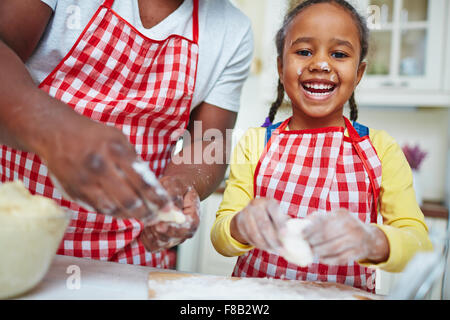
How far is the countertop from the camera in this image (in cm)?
57

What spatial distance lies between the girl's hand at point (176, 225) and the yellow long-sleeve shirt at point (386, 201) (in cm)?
8

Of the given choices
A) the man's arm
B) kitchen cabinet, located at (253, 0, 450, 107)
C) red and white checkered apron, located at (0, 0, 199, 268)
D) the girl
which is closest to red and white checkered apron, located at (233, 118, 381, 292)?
the girl

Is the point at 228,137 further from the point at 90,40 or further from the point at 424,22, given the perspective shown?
the point at 424,22

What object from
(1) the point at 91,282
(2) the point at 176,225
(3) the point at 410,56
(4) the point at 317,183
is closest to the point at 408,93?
(3) the point at 410,56

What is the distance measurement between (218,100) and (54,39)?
371 mm

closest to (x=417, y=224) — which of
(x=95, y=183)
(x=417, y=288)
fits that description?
(x=417, y=288)

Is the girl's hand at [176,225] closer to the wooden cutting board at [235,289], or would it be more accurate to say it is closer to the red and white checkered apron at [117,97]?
the wooden cutting board at [235,289]

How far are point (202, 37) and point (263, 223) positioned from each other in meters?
0.50

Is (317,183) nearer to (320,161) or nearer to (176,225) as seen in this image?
(320,161)

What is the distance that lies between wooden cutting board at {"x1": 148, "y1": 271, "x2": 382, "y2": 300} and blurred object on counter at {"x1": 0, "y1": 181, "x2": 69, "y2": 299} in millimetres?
159

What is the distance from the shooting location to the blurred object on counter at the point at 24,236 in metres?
0.49

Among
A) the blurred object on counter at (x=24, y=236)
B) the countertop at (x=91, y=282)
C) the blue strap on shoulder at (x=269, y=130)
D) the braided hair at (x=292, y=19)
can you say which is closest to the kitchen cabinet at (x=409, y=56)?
the braided hair at (x=292, y=19)

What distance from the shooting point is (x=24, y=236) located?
0.50 meters

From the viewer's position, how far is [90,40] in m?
0.81
